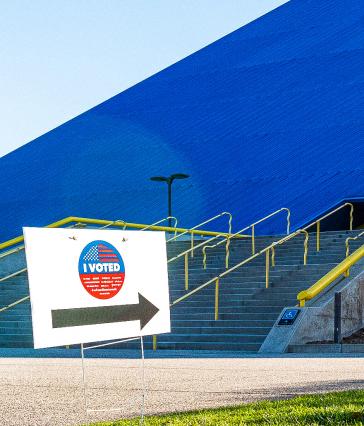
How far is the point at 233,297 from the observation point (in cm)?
1623

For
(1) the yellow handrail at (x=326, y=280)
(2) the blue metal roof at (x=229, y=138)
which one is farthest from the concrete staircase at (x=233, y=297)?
(2) the blue metal roof at (x=229, y=138)

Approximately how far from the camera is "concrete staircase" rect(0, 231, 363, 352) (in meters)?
14.7

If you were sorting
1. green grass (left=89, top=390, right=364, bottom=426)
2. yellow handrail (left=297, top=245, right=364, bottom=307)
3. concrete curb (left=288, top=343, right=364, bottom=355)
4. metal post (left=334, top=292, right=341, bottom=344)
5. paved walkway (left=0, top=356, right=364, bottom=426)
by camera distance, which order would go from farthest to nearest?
yellow handrail (left=297, top=245, right=364, bottom=307), metal post (left=334, top=292, right=341, bottom=344), concrete curb (left=288, top=343, right=364, bottom=355), paved walkway (left=0, top=356, right=364, bottom=426), green grass (left=89, top=390, right=364, bottom=426)

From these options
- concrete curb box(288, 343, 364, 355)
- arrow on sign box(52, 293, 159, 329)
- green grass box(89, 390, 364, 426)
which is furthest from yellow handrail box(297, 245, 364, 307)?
arrow on sign box(52, 293, 159, 329)

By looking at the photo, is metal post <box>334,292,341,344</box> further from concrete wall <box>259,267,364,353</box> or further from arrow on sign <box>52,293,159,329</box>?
arrow on sign <box>52,293,159,329</box>

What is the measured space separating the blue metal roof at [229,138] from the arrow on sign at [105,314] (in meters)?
18.4

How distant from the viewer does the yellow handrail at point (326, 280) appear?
47.2 feet

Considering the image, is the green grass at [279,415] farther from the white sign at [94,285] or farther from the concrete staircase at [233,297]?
the concrete staircase at [233,297]

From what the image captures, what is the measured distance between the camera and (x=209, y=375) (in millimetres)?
9312

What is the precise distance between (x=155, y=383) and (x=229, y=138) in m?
→ 22.1

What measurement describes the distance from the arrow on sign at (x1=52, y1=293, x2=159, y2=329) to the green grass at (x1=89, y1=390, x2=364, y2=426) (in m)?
0.63

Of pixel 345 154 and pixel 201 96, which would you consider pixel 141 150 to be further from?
pixel 345 154

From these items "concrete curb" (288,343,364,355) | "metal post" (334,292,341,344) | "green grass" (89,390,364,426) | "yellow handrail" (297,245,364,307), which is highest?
"green grass" (89,390,364,426)

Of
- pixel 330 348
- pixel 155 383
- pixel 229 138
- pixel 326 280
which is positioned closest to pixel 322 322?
pixel 326 280
